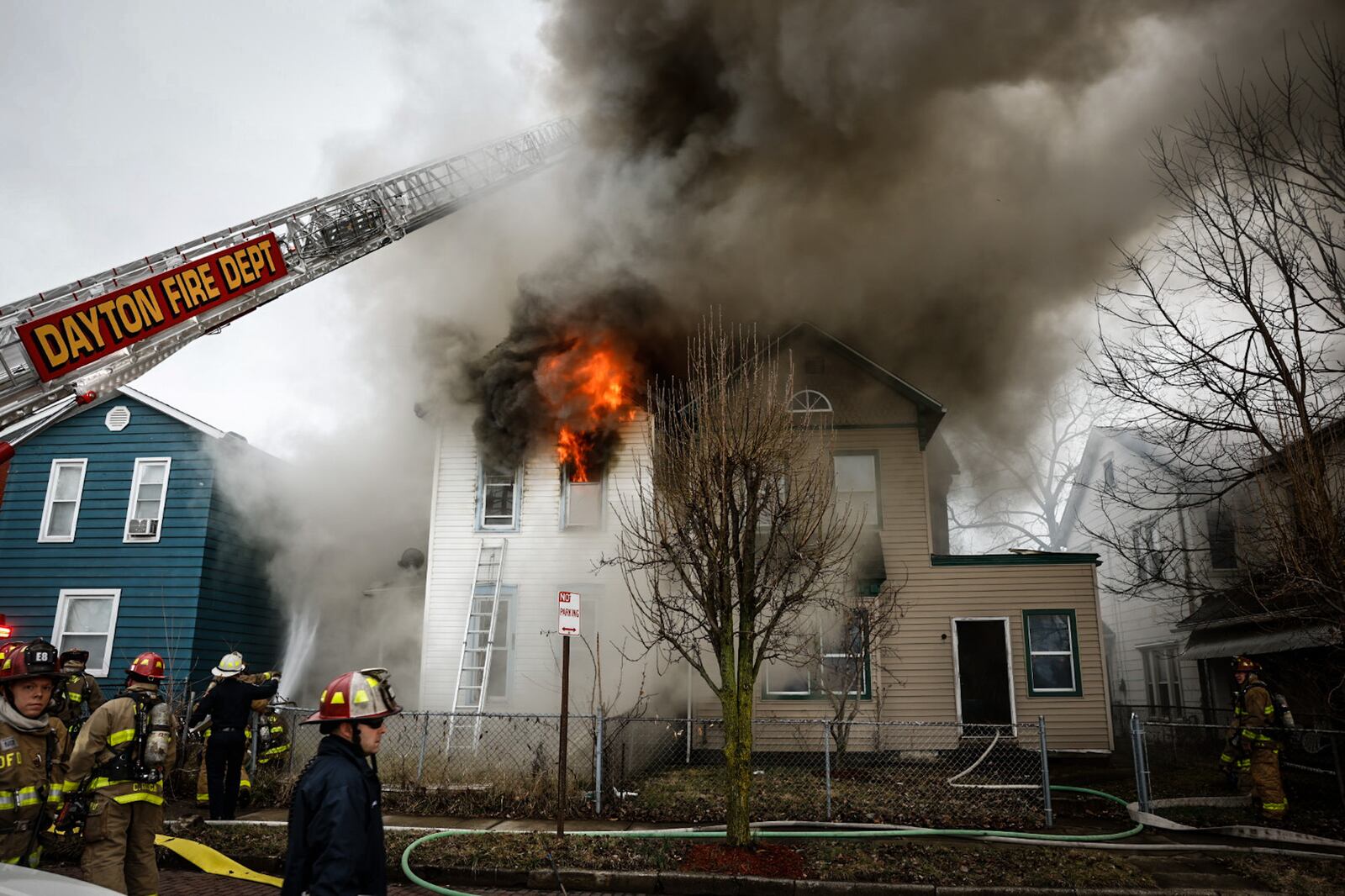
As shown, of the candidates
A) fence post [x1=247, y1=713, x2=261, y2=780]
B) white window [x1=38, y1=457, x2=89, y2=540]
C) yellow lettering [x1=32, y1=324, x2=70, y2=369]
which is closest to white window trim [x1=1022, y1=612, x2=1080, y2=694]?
fence post [x1=247, y1=713, x2=261, y2=780]

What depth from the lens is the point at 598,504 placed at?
53.5ft

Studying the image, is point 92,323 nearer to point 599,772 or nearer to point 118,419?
point 599,772

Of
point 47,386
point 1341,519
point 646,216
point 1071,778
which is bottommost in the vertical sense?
point 1071,778

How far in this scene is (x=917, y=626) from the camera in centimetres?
1465

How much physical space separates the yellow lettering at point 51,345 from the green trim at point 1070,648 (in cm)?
1379

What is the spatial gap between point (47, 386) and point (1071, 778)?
1377cm

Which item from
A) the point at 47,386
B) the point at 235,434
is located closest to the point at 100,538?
the point at 235,434

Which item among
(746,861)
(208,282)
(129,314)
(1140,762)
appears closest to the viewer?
(746,861)

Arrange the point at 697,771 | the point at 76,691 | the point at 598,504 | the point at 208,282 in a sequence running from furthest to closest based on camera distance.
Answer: the point at 598,504
the point at 697,771
the point at 208,282
the point at 76,691

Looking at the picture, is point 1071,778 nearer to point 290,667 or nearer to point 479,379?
point 479,379

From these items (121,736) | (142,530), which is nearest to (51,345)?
(121,736)

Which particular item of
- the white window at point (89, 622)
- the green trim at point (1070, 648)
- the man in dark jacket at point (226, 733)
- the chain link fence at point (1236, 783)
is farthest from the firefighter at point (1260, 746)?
the white window at point (89, 622)

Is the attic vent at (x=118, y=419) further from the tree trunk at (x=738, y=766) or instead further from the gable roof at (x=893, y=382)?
the tree trunk at (x=738, y=766)

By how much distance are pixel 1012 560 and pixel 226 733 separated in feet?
39.1
